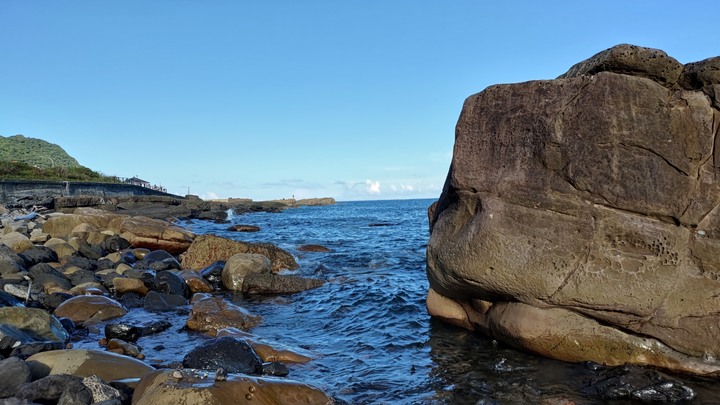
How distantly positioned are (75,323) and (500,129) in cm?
962

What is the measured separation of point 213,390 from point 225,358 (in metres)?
1.82

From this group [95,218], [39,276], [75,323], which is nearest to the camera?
[75,323]

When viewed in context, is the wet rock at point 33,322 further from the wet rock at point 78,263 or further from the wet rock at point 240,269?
the wet rock at point 78,263

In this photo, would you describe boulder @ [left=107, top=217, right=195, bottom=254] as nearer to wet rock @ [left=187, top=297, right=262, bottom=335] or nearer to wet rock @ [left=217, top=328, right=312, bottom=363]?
wet rock @ [left=187, top=297, right=262, bottom=335]

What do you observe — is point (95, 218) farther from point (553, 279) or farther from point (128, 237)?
point (553, 279)

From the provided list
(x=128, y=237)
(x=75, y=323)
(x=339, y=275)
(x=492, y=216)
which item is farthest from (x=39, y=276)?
(x=492, y=216)

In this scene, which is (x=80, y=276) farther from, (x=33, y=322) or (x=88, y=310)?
(x=33, y=322)

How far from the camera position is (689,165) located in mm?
7598

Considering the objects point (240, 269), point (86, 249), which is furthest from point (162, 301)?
point (86, 249)

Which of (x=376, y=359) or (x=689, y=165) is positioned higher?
(x=689, y=165)

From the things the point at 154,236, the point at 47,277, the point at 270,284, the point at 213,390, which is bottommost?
the point at 270,284

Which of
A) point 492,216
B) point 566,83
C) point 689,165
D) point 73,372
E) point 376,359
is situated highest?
point 566,83

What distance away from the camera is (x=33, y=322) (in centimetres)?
864

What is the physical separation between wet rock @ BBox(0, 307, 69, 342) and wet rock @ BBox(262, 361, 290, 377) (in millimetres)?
Result: 3986
